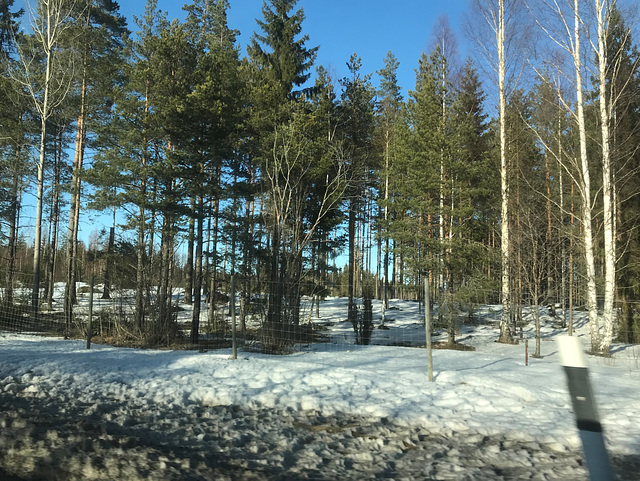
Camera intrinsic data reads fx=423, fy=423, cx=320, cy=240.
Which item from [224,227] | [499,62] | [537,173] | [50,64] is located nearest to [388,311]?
[537,173]

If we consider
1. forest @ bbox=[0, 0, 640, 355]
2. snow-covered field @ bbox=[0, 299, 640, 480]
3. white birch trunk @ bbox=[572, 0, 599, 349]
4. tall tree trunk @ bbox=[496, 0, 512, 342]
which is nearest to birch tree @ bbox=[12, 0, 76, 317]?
forest @ bbox=[0, 0, 640, 355]

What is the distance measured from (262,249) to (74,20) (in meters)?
14.2

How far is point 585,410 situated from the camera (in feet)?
5.51

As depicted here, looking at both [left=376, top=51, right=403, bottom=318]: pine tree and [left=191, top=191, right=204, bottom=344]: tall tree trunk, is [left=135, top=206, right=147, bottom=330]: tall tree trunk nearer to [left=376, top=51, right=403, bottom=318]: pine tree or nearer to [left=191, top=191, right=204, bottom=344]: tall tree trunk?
[left=191, top=191, right=204, bottom=344]: tall tree trunk

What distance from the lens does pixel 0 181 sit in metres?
20.9

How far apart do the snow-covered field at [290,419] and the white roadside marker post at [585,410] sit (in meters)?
2.06

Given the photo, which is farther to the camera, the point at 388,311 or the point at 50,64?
the point at 388,311

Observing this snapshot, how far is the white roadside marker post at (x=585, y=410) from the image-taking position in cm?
159

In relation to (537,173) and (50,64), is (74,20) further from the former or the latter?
(537,173)

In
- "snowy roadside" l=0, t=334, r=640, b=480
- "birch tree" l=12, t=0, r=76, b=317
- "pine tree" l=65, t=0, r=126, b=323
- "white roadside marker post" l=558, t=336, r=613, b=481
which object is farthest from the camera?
"pine tree" l=65, t=0, r=126, b=323

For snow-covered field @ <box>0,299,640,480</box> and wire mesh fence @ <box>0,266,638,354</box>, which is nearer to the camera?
snow-covered field @ <box>0,299,640,480</box>

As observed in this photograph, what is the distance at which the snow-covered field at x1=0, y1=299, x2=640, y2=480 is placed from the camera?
139 inches

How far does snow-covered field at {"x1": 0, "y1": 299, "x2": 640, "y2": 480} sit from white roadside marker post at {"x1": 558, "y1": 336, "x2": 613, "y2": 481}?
206cm

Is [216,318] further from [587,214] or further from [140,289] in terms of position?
Answer: [587,214]
